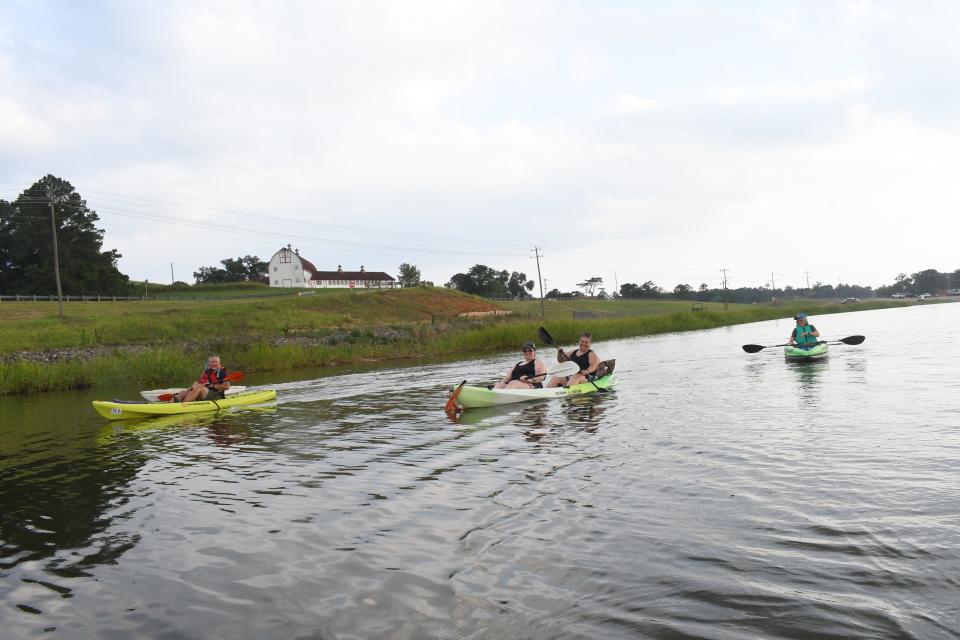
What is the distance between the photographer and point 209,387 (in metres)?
17.5

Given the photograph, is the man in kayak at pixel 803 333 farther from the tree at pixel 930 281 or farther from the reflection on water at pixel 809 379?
A: the tree at pixel 930 281

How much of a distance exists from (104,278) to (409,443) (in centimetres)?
7478

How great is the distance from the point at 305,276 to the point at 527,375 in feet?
337

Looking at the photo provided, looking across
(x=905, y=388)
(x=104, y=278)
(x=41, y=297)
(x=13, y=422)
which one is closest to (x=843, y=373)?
(x=905, y=388)

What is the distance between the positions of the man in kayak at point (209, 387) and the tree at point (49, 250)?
205ft

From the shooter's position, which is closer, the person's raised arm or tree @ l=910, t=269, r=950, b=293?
the person's raised arm

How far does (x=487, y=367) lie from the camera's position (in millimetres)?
27750

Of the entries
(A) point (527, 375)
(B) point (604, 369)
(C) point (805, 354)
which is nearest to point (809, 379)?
(C) point (805, 354)

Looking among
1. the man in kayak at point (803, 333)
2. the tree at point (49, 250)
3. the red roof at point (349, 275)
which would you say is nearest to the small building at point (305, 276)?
the red roof at point (349, 275)

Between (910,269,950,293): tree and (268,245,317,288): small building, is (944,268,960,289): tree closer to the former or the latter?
(910,269,950,293): tree

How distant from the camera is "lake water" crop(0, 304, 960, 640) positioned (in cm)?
506

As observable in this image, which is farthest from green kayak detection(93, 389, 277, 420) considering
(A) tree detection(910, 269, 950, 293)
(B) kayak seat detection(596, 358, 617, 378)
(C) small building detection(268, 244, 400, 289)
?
(A) tree detection(910, 269, 950, 293)

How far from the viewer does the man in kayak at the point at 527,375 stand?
1678cm

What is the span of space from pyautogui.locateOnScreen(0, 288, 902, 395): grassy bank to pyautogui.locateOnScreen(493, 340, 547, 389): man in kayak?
15.9m
